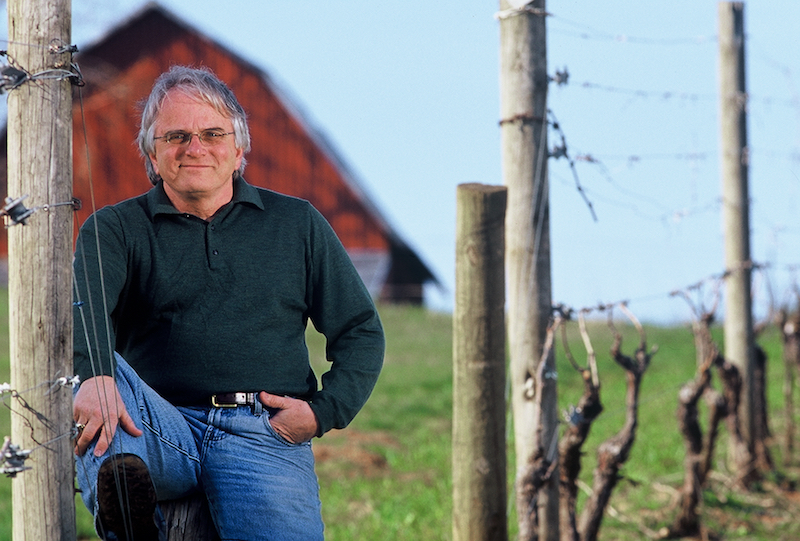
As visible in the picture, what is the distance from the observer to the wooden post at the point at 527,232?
13.9ft

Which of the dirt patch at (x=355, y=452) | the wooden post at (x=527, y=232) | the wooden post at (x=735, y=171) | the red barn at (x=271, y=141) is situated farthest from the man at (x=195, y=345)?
the red barn at (x=271, y=141)

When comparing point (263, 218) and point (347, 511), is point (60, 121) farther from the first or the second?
point (347, 511)

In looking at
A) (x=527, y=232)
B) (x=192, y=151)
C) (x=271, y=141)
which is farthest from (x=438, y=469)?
(x=271, y=141)

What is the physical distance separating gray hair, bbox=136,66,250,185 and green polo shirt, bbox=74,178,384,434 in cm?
17

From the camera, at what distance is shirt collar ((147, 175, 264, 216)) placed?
8.93ft

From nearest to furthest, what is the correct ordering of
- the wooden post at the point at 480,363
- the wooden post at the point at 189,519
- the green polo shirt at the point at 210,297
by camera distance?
the green polo shirt at the point at 210,297 < the wooden post at the point at 189,519 < the wooden post at the point at 480,363

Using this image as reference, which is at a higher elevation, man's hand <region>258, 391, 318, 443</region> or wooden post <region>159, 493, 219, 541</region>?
man's hand <region>258, 391, 318, 443</region>

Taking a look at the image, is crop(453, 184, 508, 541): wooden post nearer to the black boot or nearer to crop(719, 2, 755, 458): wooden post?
the black boot

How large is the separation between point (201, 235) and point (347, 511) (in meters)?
4.50

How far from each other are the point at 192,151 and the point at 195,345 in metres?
0.57

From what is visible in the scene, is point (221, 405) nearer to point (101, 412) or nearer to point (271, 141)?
point (101, 412)

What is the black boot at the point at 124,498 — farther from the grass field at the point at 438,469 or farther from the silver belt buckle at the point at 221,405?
the grass field at the point at 438,469

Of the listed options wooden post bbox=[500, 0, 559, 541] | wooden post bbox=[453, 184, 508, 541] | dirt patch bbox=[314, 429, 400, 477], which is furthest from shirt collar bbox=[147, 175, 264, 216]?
dirt patch bbox=[314, 429, 400, 477]

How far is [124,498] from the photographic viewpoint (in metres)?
2.57
